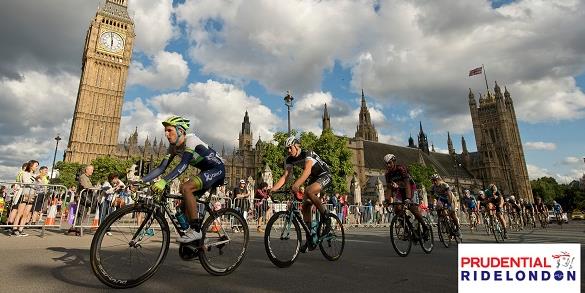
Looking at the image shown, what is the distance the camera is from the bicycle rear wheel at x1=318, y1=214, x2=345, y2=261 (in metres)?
5.49

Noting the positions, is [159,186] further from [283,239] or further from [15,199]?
[15,199]

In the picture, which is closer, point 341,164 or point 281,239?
point 281,239

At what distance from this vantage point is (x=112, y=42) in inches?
3529

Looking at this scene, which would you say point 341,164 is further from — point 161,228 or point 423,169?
point 161,228

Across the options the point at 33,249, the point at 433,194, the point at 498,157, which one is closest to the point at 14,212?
the point at 33,249

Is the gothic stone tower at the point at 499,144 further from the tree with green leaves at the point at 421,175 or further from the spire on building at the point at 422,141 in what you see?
the tree with green leaves at the point at 421,175

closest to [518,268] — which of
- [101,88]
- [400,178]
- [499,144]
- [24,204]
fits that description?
[400,178]

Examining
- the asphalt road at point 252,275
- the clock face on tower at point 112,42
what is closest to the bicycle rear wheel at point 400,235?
the asphalt road at point 252,275

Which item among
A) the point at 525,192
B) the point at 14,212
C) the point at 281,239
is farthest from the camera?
the point at 525,192

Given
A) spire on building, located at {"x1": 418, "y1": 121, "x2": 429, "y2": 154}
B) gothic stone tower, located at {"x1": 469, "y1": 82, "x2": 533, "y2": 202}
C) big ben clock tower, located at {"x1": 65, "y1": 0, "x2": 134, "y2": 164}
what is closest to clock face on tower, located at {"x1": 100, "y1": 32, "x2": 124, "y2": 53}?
big ben clock tower, located at {"x1": 65, "y1": 0, "x2": 134, "y2": 164}

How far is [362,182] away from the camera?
231 ft

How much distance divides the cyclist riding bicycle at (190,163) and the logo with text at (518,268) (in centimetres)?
292

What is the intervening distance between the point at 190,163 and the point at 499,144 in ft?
376

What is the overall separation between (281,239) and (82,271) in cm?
262
